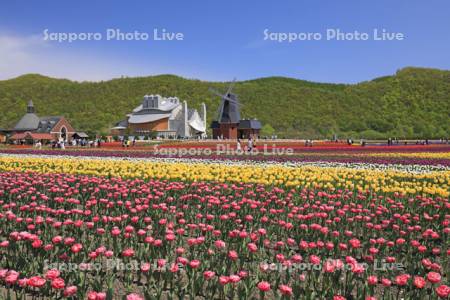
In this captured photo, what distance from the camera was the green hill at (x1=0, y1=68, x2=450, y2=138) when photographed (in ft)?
326

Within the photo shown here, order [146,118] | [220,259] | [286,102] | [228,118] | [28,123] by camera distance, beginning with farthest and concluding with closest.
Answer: [286,102] < [146,118] < [28,123] < [228,118] < [220,259]

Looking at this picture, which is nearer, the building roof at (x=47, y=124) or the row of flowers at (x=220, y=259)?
the row of flowers at (x=220, y=259)

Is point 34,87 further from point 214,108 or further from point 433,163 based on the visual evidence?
point 433,163

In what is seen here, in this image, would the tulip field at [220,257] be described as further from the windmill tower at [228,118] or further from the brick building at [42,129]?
the brick building at [42,129]

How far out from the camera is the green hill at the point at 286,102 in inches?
3912

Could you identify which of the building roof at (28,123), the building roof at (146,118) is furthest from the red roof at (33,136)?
the building roof at (146,118)

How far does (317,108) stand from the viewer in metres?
113

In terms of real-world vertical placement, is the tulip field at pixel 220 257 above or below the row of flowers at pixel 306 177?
below

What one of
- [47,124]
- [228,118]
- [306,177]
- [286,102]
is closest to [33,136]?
[47,124]

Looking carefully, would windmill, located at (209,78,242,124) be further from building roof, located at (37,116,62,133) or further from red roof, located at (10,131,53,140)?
red roof, located at (10,131,53,140)

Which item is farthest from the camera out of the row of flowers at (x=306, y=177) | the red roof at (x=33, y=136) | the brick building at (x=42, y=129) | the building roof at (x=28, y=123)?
the building roof at (x=28, y=123)

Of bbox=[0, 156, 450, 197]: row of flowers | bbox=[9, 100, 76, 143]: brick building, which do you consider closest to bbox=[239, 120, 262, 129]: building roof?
bbox=[9, 100, 76, 143]: brick building

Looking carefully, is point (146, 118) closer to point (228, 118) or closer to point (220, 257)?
point (228, 118)

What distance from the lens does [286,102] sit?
117750 millimetres
